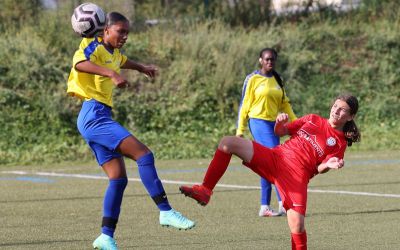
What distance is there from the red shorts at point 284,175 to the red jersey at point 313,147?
0.05m

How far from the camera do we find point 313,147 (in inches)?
320

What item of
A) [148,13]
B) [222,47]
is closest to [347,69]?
[222,47]

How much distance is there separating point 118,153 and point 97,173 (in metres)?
8.96

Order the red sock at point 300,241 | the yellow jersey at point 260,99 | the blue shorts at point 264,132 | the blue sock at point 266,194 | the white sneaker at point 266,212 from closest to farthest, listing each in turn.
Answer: the red sock at point 300,241
the white sneaker at point 266,212
the blue sock at point 266,194
the blue shorts at point 264,132
the yellow jersey at point 260,99

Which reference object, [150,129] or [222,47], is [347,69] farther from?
[150,129]

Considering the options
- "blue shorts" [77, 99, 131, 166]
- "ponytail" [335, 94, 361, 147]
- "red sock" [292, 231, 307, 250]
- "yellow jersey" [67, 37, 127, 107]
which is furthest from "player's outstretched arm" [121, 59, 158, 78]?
"red sock" [292, 231, 307, 250]

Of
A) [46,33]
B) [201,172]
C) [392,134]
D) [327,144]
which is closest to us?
[327,144]

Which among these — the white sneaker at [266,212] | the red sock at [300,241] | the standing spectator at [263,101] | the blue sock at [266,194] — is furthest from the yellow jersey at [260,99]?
the red sock at [300,241]

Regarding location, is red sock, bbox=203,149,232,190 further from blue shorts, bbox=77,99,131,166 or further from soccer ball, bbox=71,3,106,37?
soccer ball, bbox=71,3,106,37

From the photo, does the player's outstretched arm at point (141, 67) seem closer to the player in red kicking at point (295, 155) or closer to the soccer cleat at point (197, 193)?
the player in red kicking at point (295, 155)

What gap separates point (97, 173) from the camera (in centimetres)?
1731

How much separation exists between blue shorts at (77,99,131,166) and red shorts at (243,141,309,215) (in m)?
1.19

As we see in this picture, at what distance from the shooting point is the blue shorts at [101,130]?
8.31 m

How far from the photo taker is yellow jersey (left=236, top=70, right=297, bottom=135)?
40.2 ft
